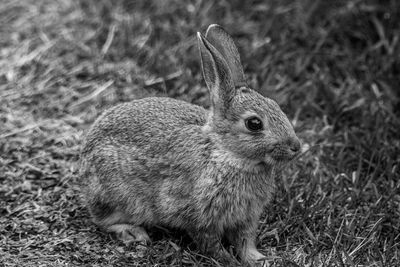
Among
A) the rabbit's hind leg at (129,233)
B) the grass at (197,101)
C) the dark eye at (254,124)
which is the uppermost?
the dark eye at (254,124)

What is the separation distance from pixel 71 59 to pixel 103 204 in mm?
2603

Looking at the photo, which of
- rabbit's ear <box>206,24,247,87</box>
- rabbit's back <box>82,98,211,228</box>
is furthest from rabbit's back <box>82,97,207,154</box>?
rabbit's ear <box>206,24,247,87</box>

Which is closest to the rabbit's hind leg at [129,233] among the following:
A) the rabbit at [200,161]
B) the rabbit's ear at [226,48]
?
the rabbit at [200,161]

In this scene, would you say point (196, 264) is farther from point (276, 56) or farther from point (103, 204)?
point (276, 56)

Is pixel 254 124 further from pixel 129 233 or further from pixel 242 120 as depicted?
pixel 129 233

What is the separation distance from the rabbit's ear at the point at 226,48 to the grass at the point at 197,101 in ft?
3.63

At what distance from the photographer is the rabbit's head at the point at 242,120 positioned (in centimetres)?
505


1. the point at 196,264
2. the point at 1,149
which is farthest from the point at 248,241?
the point at 1,149

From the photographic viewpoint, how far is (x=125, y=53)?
7.82m

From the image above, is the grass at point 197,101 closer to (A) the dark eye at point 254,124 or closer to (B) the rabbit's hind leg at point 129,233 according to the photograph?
(B) the rabbit's hind leg at point 129,233

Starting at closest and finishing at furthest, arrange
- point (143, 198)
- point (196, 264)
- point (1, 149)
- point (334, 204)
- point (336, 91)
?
point (196, 264), point (143, 198), point (334, 204), point (1, 149), point (336, 91)

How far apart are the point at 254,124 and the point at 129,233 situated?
127cm

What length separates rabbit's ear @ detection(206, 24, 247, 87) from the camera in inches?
215

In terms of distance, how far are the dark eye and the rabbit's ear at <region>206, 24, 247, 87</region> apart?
0.42m
